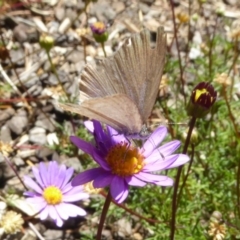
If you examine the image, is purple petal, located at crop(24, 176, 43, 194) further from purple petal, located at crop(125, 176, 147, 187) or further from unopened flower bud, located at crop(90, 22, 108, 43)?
unopened flower bud, located at crop(90, 22, 108, 43)

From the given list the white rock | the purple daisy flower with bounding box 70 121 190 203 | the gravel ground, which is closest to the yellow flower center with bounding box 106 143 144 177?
the purple daisy flower with bounding box 70 121 190 203

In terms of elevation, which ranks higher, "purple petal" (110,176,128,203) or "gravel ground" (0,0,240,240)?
"gravel ground" (0,0,240,240)

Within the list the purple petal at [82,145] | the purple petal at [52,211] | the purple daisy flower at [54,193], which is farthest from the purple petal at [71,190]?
the purple petal at [82,145]

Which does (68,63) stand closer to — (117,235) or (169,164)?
(117,235)

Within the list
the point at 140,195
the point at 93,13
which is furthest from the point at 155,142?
the point at 93,13

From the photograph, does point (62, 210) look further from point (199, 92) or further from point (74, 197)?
point (199, 92)

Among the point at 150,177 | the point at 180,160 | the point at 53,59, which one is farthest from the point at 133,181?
the point at 53,59

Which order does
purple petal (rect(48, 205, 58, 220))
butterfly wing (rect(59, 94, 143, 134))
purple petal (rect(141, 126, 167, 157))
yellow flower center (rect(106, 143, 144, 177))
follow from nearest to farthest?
1. butterfly wing (rect(59, 94, 143, 134))
2. yellow flower center (rect(106, 143, 144, 177))
3. purple petal (rect(141, 126, 167, 157))
4. purple petal (rect(48, 205, 58, 220))
